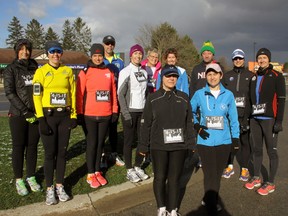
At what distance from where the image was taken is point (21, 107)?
4016 mm

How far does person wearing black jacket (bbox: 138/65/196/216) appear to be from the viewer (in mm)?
3514

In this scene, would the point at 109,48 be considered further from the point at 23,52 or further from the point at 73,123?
the point at 73,123

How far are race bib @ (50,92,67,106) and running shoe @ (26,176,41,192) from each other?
1358 mm

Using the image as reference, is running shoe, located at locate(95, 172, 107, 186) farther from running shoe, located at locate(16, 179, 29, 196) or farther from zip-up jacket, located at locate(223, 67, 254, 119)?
zip-up jacket, located at locate(223, 67, 254, 119)

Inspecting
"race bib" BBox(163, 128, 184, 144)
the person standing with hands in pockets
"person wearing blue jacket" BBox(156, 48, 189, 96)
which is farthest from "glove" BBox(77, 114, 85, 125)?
"race bib" BBox(163, 128, 184, 144)

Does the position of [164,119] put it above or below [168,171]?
above

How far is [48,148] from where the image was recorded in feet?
12.9

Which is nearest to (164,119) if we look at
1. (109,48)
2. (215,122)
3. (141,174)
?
(215,122)

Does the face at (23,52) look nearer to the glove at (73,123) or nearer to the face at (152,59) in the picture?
the glove at (73,123)

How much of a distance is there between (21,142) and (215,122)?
2.90 metres

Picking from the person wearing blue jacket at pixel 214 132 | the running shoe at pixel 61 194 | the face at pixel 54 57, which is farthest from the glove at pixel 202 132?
the face at pixel 54 57

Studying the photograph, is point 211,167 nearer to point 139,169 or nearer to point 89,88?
point 139,169

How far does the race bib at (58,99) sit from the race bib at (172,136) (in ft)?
5.00

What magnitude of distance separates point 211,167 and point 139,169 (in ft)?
5.44
